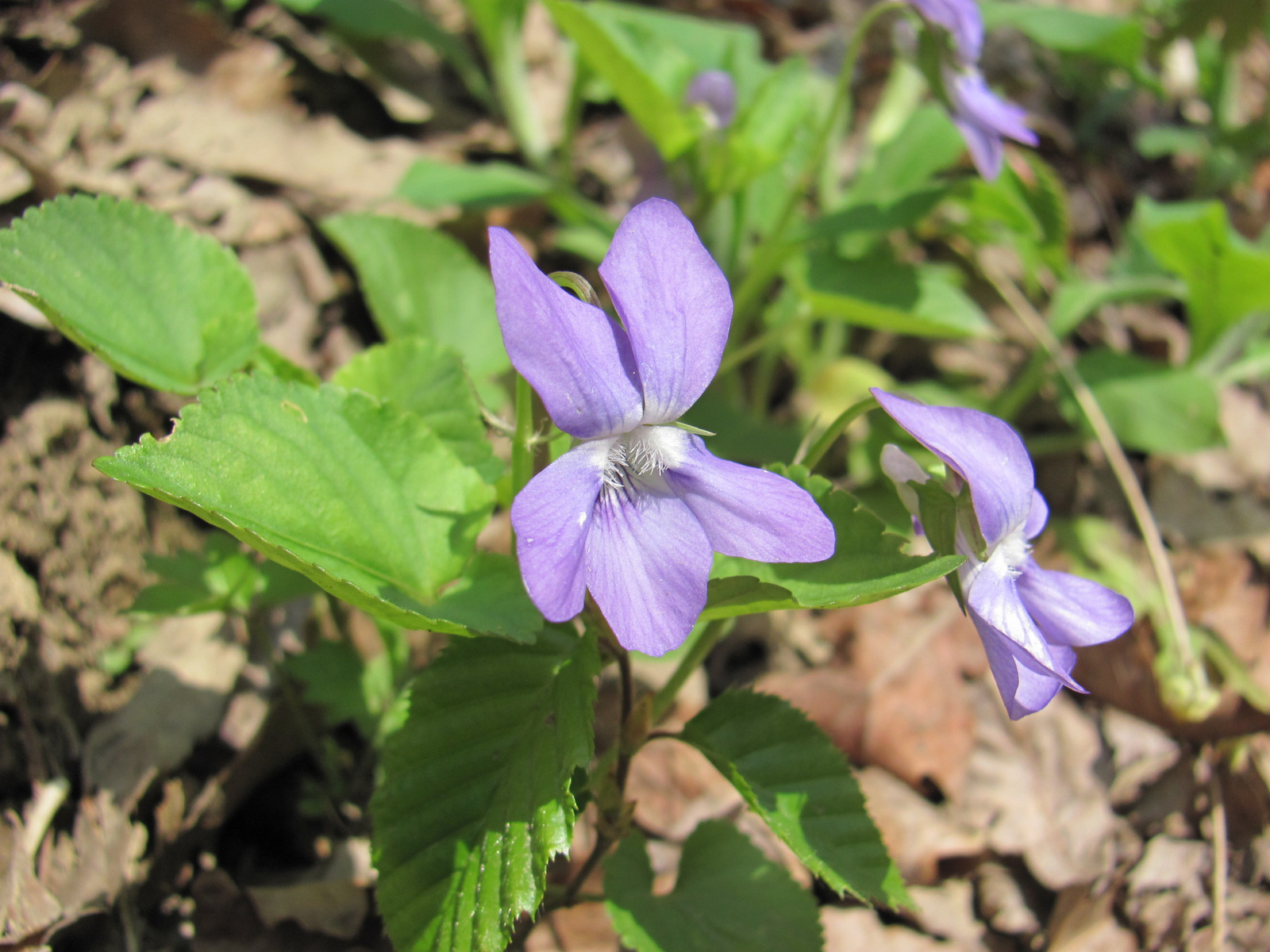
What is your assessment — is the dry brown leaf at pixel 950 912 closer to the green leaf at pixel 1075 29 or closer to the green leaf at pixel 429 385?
the green leaf at pixel 429 385

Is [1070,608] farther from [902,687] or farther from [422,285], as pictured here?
[422,285]

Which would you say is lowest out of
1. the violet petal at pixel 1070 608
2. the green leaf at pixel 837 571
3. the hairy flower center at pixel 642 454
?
the violet petal at pixel 1070 608

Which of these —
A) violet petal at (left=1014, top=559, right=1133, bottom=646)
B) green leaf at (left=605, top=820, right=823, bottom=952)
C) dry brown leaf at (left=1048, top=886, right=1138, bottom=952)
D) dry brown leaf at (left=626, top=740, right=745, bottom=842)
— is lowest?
dry brown leaf at (left=1048, top=886, right=1138, bottom=952)

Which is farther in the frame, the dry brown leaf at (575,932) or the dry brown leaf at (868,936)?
the dry brown leaf at (868,936)

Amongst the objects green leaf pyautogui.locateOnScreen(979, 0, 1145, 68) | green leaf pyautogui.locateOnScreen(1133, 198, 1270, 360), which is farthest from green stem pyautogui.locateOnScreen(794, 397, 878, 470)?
green leaf pyautogui.locateOnScreen(979, 0, 1145, 68)

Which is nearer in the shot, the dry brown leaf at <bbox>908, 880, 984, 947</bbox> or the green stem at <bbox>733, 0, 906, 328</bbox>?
the dry brown leaf at <bbox>908, 880, 984, 947</bbox>

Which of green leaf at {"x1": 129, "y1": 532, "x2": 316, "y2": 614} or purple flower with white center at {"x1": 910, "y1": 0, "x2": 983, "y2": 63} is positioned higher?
purple flower with white center at {"x1": 910, "y1": 0, "x2": 983, "y2": 63}

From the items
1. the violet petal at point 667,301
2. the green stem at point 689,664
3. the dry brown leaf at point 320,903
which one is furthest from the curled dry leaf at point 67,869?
the violet petal at point 667,301

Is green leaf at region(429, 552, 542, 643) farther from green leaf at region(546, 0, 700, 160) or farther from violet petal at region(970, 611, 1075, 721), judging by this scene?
green leaf at region(546, 0, 700, 160)
